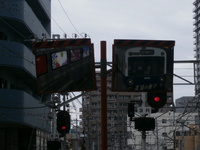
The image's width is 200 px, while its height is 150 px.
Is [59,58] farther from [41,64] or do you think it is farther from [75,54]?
[41,64]

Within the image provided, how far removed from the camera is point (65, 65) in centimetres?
1833

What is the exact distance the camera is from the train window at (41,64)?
1834cm

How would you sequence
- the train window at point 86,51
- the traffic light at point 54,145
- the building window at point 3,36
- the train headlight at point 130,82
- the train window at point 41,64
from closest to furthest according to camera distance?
the train window at point 86,51, the train headlight at point 130,82, the train window at point 41,64, the traffic light at point 54,145, the building window at point 3,36

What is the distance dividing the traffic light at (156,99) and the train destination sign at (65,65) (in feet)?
7.37

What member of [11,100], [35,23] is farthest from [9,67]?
[35,23]

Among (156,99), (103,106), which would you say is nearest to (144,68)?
(156,99)

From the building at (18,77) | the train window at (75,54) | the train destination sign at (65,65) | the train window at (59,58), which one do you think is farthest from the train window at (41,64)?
the building at (18,77)

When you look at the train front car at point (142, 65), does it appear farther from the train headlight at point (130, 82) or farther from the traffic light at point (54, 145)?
the traffic light at point (54, 145)

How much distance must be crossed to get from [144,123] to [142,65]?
2205 millimetres

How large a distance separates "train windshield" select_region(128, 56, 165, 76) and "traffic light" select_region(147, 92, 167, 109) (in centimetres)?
99

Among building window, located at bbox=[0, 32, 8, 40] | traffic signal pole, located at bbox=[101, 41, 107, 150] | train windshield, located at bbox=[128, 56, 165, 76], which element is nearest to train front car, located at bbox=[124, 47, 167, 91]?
train windshield, located at bbox=[128, 56, 165, 76]

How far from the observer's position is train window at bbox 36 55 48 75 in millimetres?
18339

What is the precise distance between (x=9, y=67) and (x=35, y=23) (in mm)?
6218

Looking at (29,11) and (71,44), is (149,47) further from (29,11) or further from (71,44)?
(29,11)
